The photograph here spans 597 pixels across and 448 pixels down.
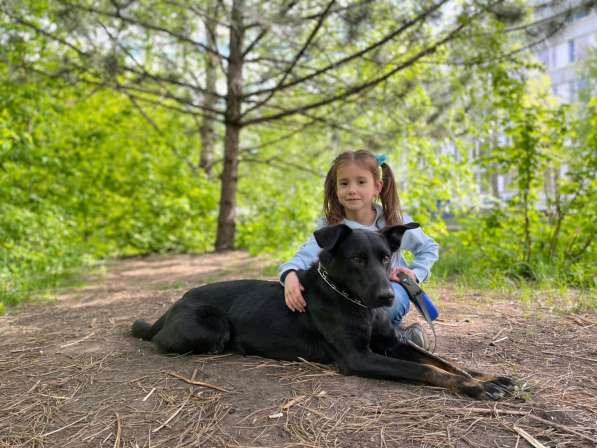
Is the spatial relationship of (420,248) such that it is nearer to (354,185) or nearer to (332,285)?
(354,185)

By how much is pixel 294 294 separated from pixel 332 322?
32 cm

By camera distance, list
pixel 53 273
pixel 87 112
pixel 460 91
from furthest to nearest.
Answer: pixel 87 112 < pixel 460 91 < pixel 53 273

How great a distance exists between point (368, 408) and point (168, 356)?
1.49m

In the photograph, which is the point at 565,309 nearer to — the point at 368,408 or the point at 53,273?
the point at 368,408

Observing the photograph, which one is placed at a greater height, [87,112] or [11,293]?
[87,112]

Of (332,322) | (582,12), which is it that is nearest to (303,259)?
(332,322)

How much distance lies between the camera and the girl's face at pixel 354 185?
3.29 metres

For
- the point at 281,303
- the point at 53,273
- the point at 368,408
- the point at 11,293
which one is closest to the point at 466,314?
the point at 281,303

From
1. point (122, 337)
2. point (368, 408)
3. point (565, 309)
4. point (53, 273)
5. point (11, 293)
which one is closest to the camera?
point (368, 408)

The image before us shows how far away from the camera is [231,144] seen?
31.1ft

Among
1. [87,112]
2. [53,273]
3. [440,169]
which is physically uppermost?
[87,112]

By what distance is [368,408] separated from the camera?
2.23 metres

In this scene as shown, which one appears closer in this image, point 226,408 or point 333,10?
point 226,408

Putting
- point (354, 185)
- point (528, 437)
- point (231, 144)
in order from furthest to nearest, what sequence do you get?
1. point (231, 144)
2. point (354, 185)
3. point (528, 437)
